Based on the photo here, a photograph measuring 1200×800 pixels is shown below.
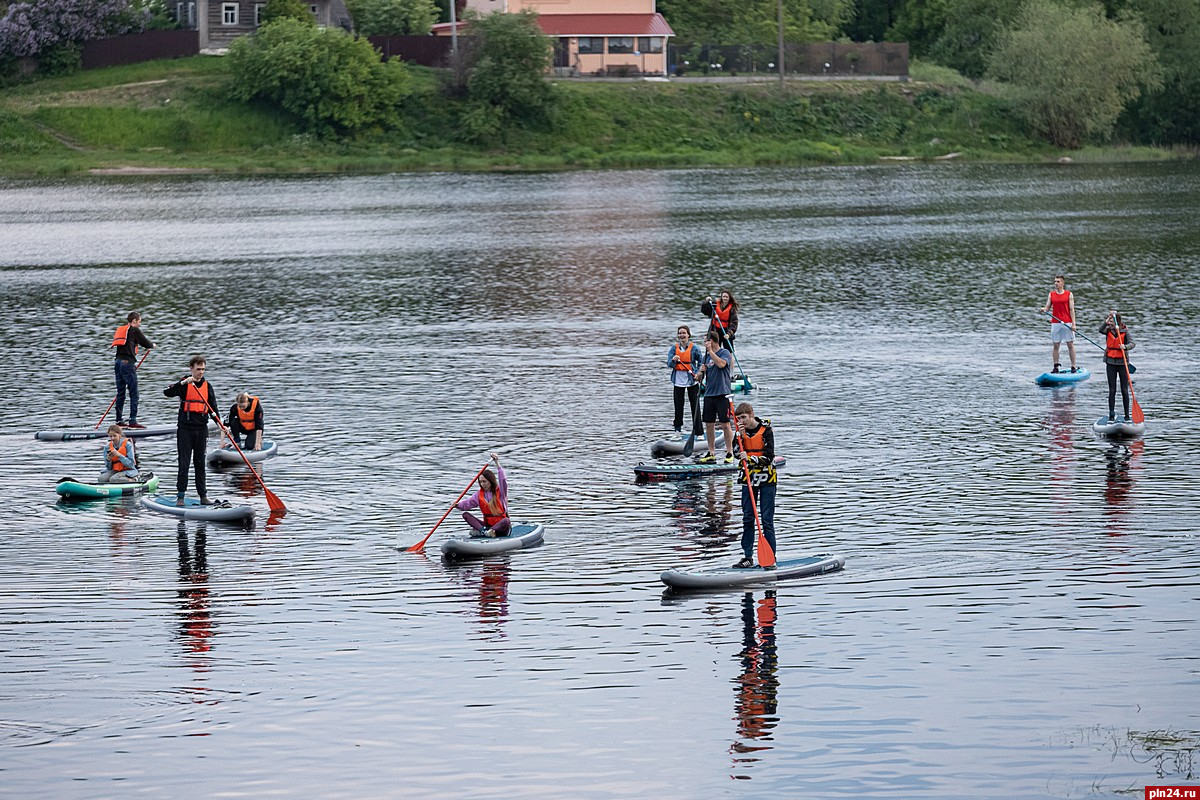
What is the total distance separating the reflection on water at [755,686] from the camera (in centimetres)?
1620

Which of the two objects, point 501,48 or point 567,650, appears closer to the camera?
point 567,650

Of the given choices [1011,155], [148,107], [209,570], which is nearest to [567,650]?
[209,570]

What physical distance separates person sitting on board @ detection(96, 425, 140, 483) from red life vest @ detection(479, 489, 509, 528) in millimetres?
6919

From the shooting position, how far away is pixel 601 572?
71.8 feet

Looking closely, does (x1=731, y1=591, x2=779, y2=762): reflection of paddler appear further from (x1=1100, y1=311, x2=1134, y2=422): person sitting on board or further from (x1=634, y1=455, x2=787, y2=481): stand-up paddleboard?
(x1=1100, y1=311, x2=1134, y2=422): person sitting on board

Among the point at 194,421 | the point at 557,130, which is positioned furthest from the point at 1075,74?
the point at 194,421

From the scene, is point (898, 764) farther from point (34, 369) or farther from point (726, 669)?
point (34, 369)

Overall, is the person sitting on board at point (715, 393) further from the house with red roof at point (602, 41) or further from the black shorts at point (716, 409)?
the house with red roof at point (602, 41)

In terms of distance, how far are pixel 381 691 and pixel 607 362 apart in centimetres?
2343

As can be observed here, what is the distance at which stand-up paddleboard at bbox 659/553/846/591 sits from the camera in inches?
821

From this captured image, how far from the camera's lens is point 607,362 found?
40594mm

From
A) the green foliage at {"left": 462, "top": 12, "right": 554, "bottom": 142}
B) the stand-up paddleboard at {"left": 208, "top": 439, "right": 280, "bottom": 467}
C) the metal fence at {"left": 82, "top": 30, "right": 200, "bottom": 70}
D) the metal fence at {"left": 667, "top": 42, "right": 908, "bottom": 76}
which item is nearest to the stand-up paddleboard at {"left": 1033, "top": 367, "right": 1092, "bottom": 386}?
the stand-up paddleboard at {"left": 208, "top": 439, "right": 280, "bottom": 467}

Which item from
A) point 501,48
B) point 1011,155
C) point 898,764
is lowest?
point 898,764

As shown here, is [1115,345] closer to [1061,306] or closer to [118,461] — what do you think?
[1061,306]
